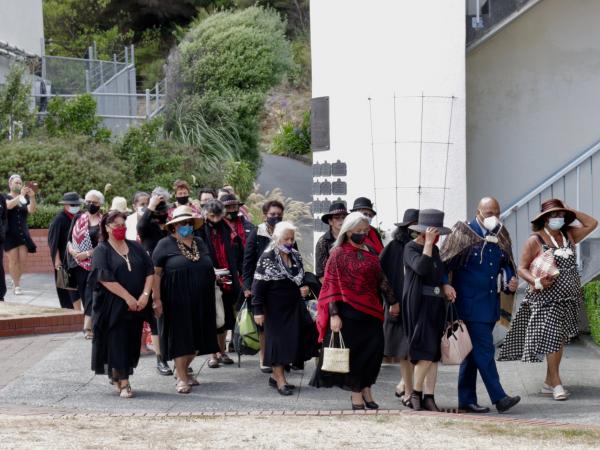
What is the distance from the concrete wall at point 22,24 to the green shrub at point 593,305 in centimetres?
2144

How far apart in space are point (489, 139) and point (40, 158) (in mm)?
9876

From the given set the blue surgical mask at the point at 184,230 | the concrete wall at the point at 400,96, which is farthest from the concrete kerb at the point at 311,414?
the concrete wall at the point at 400,96

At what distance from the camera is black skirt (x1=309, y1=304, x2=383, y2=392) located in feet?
32.5

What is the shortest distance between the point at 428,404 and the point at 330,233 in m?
2.26

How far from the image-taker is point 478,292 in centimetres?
1020

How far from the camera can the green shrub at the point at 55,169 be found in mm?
21750

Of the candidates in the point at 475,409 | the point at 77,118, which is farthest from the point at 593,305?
the point at 77,118

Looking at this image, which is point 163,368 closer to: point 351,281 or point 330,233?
point 330,233

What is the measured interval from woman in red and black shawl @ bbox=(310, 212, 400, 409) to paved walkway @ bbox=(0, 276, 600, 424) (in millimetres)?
441

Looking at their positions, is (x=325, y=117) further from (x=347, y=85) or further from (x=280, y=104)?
(x=280, y=104)

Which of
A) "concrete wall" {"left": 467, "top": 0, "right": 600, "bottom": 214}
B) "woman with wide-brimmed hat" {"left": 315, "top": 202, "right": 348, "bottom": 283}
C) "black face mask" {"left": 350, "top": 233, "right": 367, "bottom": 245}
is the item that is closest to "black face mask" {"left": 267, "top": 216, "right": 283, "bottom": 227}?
"woman with wide-brimmed hat" {"left": 315, "top": 202, "right": 348, "bottom": 283}

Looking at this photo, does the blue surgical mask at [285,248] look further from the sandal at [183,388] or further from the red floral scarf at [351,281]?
the sandal at [183,388]

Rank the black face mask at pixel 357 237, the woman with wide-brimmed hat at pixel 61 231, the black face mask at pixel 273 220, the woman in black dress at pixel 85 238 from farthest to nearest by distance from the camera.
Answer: the woman with wide-brimmed hat at pixel 61 231, the woman in black dress at pixel 85 238, the black face mask at pixel 273 220, the black face mask at pixel 357 237

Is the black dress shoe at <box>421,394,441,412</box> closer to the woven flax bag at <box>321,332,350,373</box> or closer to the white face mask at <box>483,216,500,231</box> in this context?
the woven flax bag at <box>321,332,350,373</box>
